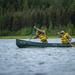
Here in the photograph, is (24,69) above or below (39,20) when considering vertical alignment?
above

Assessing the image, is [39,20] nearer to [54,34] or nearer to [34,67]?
[54,34]

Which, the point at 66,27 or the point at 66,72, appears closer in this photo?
the point at 66,72

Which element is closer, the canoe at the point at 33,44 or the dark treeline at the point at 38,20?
the canoe at the point at 33,44

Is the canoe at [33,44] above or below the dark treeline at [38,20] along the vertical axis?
above

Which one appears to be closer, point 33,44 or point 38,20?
point 33,44

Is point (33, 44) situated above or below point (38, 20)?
above

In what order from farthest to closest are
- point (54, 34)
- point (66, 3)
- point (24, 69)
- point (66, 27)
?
1. point (66, 3)
2. point (66, 27)
3. point (54, 34)
4. point (24, 69)

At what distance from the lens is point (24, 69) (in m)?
20.7

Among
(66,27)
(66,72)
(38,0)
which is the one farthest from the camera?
(38,0)

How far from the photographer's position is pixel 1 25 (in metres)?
148

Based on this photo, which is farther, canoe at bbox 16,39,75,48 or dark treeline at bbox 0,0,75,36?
dark treeline at bbox 0,0,75,36

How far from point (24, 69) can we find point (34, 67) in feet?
3.30

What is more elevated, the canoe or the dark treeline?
the canoe

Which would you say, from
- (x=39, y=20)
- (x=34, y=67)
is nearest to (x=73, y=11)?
(x=39, y=20)
